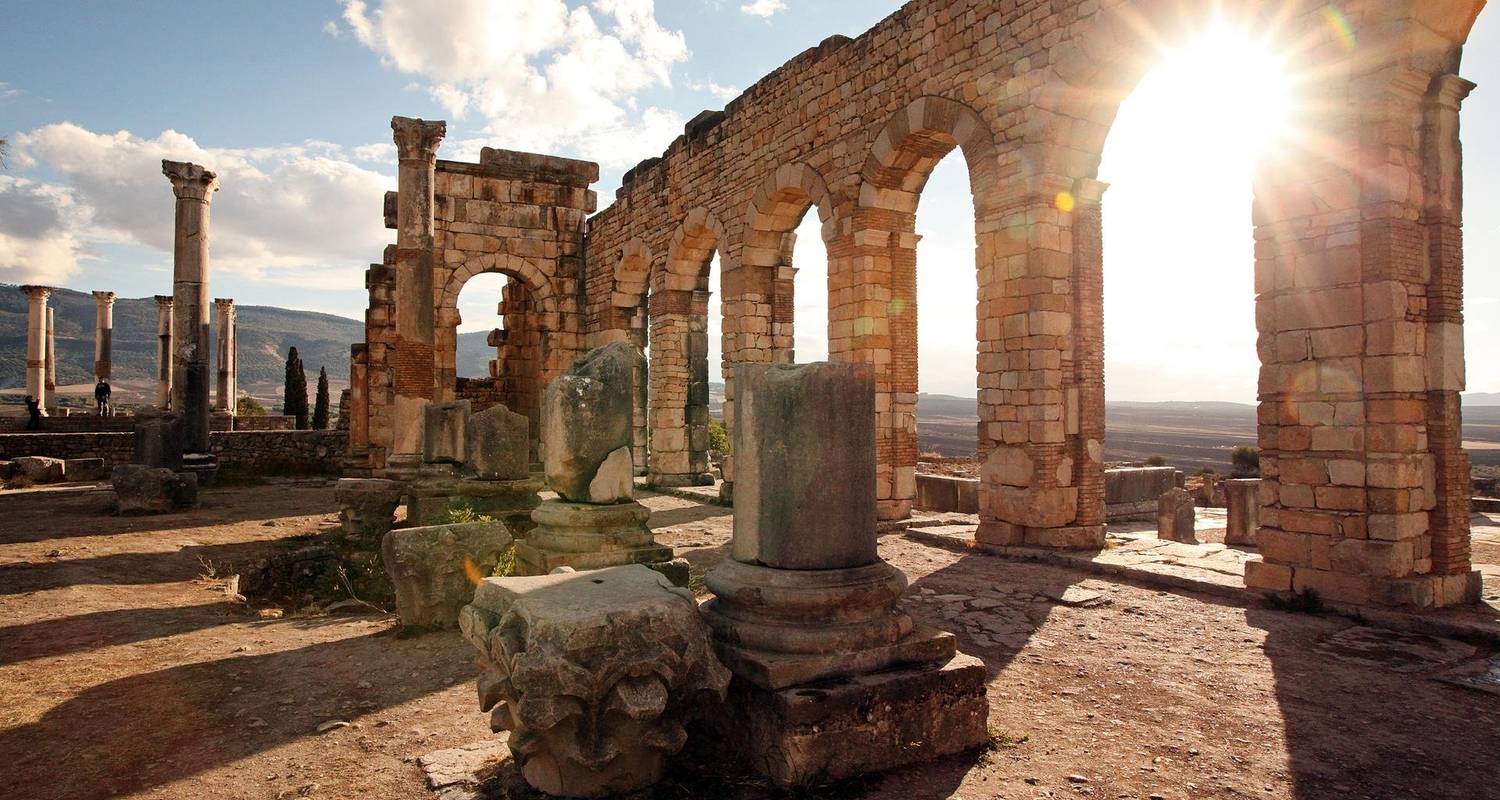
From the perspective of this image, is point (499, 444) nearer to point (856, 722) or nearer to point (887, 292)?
point (887, 292)

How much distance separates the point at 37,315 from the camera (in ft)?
87.0

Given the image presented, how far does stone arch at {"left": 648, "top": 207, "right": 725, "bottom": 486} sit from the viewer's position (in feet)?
51.7

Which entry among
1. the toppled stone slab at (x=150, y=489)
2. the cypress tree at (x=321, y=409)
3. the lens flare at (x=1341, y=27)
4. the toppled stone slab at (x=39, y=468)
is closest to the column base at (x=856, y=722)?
the lens flare at (x=1341, y=27)

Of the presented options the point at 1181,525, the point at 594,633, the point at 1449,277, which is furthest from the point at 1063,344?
the point at 594,633

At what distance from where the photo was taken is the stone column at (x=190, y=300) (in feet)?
48.9

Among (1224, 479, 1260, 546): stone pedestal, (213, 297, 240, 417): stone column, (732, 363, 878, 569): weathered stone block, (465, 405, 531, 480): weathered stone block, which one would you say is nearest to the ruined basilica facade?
(732, 363, 878, 569): weathered stone block

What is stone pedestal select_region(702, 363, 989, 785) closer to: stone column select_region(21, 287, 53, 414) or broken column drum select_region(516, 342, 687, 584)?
broken column drum select_region(516, 342, 687, 584)

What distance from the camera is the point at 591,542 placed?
6125 mm

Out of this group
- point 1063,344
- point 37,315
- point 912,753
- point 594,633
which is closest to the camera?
point 594,633

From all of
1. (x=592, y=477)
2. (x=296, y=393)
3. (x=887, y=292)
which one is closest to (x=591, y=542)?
(x=592, y=477)

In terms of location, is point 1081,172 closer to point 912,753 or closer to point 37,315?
point 912,753

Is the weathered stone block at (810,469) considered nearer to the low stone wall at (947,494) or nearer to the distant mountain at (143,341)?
the low stone wall at (947,494)

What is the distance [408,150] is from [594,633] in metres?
11.2

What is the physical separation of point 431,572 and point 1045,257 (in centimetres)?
638
